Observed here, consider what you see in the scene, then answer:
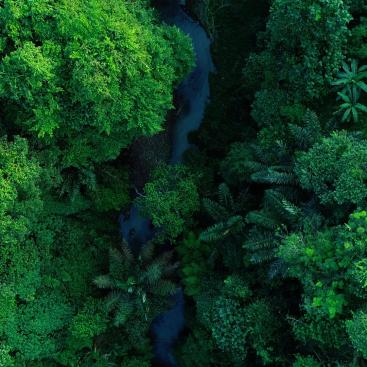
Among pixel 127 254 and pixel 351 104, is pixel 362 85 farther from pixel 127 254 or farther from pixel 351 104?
pixel 127 254

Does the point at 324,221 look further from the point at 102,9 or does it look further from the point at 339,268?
the point at 102,9

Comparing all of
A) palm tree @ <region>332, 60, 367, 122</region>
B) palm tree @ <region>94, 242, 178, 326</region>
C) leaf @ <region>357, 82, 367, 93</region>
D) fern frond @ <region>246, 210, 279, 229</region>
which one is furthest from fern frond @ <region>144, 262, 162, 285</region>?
leaf @ <region>357, 82, 367, 93</region>

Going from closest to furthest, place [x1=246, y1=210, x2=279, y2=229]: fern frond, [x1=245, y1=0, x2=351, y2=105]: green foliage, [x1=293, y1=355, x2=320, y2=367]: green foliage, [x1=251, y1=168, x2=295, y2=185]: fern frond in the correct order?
[x1=293, y1=355, x2=320, y2=367]: green foliage, [x1=245, y1=0, x2=351, y2=105]: green foliage, [x1=246, y1=210, x2=279, y2=229]: fern frond, [x1=251, y1=168, x2=295, y2=185]: fern frond

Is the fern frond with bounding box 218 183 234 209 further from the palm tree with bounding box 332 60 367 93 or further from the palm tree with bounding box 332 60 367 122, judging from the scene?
the palm tree with bounding box 332 60 367 93

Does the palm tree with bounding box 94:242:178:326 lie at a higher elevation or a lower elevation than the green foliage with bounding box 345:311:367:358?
lower

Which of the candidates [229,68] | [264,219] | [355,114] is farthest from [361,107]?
[229,68]

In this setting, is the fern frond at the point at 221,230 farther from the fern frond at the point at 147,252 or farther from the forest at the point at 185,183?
the fern frond at the point at 147,252
